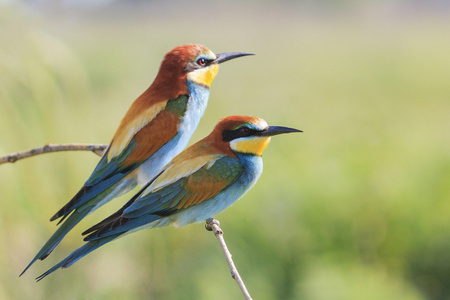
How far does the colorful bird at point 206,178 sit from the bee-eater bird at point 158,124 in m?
0.11

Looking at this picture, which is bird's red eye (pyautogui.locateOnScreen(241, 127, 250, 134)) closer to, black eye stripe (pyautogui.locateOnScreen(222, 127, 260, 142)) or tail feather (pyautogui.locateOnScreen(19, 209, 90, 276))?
black eye stripe (pyautogui.locateOnScreen(222, 127, 260, 142))

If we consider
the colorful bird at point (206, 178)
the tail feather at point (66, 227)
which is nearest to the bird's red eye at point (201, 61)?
the colorful bird at point (206, 178)

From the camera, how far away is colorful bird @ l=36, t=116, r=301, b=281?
0.85 m

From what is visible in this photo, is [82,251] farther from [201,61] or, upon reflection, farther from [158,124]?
[201,61]

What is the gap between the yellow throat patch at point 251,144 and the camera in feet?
2.90

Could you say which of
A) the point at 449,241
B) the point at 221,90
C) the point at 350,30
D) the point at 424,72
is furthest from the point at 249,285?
the point at 350,30

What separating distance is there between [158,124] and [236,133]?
178mm

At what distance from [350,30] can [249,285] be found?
Answer: 20.7 metres

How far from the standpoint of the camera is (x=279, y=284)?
10.9 ft

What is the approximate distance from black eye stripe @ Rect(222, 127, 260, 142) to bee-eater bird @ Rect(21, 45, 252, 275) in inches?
5.4

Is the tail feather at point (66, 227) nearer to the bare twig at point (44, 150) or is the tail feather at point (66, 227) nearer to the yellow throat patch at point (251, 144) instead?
the bare twig at point (44, 150)

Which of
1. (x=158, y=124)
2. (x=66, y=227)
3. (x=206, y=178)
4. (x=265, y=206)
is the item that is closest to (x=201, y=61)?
(x=158, y=124)

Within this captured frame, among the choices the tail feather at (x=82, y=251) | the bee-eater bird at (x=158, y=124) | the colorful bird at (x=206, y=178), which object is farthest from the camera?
the bee-eater bird at (x=158, y=124)

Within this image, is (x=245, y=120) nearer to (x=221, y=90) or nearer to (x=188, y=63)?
(x=188, y=63)
